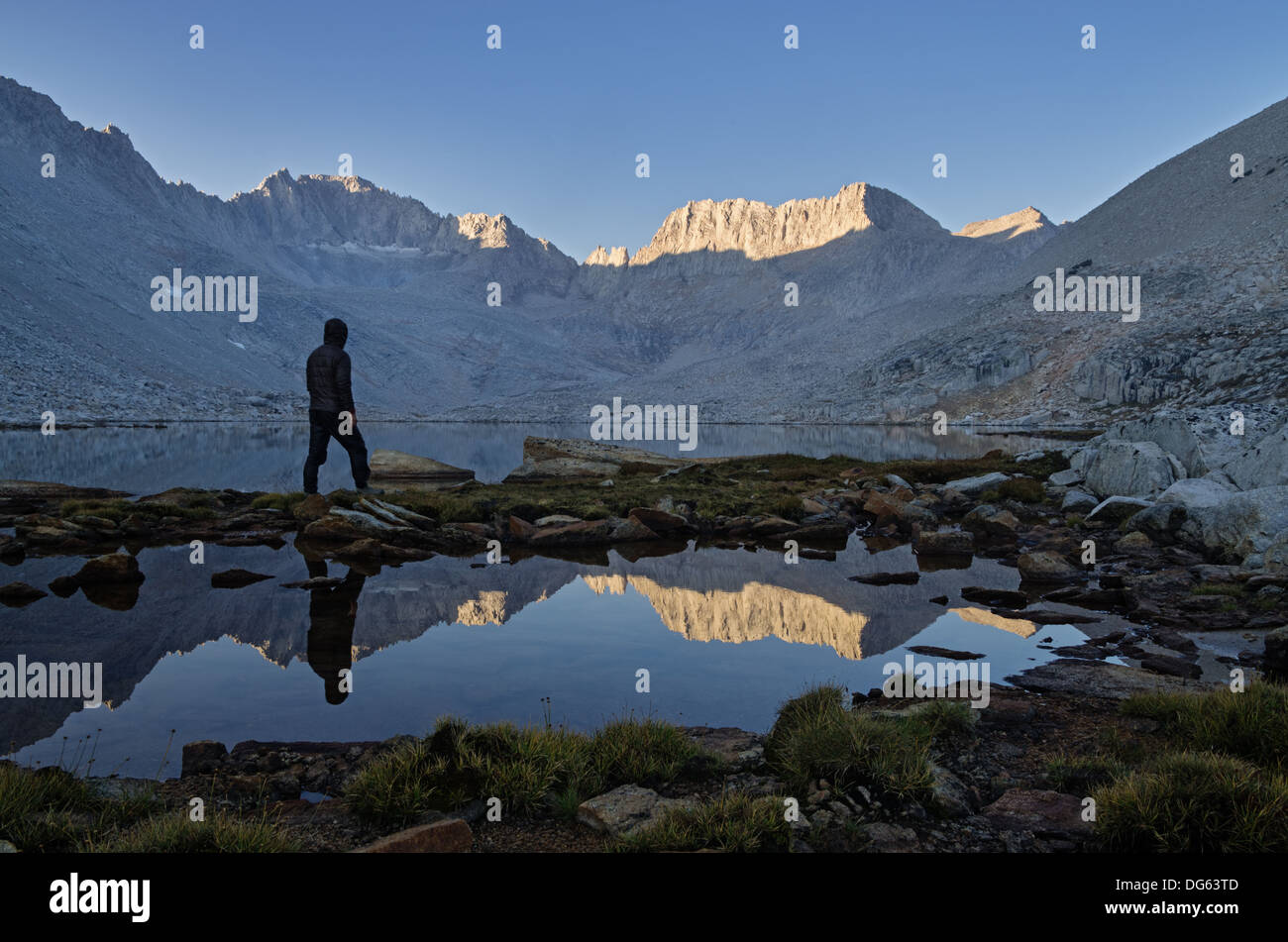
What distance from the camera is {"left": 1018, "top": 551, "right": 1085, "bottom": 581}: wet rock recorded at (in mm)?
12273

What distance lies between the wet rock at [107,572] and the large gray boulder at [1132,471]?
65.9 ft

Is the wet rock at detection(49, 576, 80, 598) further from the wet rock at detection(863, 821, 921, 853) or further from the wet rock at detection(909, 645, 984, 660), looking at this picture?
the wet rock at detection(909, 645, 984, 660)

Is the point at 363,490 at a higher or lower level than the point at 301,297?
lower

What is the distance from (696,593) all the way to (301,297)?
552ft

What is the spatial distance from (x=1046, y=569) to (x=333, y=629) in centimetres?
1077

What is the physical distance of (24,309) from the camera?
91250mm

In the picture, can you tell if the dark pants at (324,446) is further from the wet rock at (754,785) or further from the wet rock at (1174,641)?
the wet rock at (1174,641)

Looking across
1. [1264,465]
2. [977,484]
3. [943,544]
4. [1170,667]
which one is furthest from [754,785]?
[977,484]

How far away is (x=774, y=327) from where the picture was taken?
19388 cm
